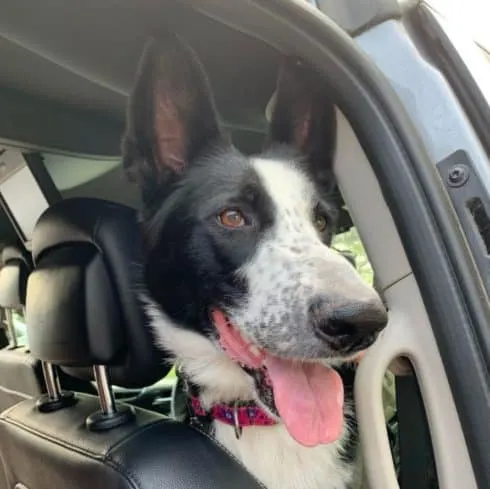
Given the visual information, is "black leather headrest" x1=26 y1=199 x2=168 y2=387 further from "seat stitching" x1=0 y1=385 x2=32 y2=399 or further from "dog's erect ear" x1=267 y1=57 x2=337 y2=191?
"seat stitching" x1=0 y1=385 x2=32 y2=399

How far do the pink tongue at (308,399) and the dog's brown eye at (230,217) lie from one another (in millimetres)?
270

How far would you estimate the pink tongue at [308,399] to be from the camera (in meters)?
1.19

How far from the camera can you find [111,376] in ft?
4.54

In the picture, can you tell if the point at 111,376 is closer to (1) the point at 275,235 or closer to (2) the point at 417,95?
(1) the point at 275,235

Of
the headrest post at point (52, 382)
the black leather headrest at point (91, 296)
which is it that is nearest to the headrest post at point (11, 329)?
the headrest post at point (52, 382)

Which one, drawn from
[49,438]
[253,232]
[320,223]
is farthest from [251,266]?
[49,438]

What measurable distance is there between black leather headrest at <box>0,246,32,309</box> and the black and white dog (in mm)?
562

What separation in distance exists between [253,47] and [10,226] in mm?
1036

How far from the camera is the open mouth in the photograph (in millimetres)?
1194

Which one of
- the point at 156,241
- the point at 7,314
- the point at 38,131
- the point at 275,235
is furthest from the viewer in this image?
the point at 7,314

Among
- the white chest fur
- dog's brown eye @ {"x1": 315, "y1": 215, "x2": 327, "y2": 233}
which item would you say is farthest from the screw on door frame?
the white chest fur

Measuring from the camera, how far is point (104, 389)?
1317 mm

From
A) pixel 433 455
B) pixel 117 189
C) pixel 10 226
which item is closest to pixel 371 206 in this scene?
pixel 433 455

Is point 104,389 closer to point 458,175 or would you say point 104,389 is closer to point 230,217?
point 230,217
